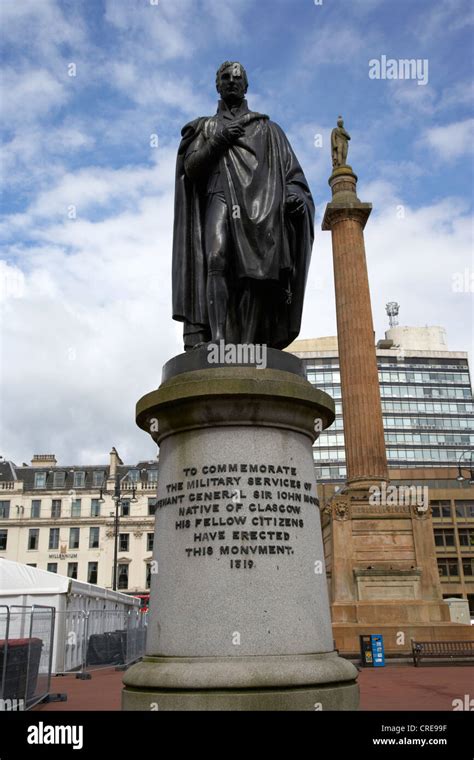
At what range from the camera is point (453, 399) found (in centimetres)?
10275

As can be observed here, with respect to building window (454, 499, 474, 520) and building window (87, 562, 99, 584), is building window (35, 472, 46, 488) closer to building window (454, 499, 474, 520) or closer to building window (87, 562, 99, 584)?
building window (87, 562, 99, 584)

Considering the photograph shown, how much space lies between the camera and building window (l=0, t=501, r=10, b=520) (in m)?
67.7

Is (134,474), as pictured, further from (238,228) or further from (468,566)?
(238,228)

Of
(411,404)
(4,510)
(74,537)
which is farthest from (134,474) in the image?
(411,404)

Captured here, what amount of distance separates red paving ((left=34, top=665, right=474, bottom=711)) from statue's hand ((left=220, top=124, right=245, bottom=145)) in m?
7.67

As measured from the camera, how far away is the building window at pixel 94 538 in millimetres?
66250

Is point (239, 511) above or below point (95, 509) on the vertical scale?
below

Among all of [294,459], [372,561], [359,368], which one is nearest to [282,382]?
[294,459]

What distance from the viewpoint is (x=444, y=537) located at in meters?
72.9

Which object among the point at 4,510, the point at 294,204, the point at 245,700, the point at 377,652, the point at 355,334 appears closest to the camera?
the point at 245,700

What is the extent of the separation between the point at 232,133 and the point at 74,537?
64.5 metres

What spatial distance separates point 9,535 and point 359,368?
4825cm

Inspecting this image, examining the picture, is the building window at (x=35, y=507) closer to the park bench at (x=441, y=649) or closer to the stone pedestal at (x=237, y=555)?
the park bench at (x=441, y=649)
